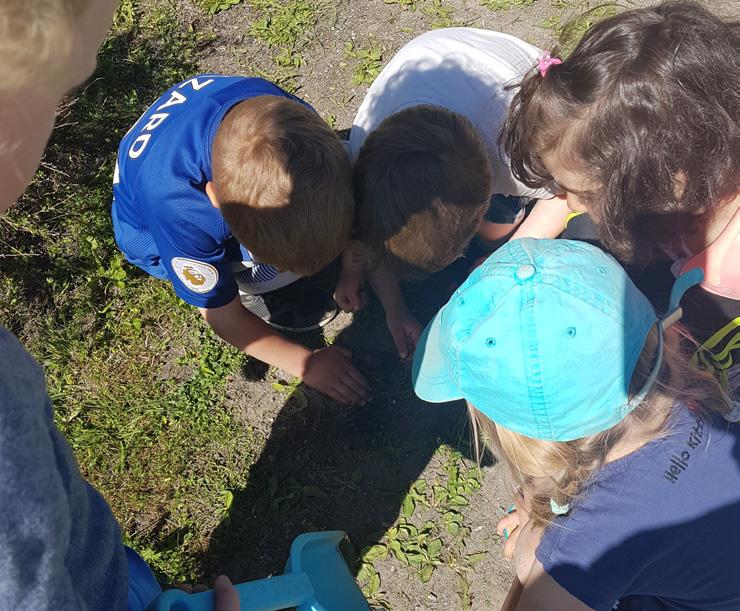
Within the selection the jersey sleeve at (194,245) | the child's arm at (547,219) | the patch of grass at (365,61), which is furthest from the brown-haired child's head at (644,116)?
the patch of grass at (365,61)

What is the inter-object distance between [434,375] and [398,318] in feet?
2.79

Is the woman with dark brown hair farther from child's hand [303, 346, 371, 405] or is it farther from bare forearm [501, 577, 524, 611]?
child's hand [303, 346, 371, 405]

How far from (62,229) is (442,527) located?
1.79 meters

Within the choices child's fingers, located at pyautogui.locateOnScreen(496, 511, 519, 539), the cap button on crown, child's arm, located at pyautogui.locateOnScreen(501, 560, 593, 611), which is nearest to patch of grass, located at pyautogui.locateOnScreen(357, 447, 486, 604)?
child's fingers, located at pyautogui.locateOnScreen(496, 511, 519, 539)

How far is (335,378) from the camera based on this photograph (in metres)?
2.29

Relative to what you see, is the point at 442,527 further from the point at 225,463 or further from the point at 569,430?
the point at 569,430

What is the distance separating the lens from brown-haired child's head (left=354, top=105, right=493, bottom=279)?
5.78 ft

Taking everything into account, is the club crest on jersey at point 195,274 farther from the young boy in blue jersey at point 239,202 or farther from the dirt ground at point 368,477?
the dirt ground at point 368,477

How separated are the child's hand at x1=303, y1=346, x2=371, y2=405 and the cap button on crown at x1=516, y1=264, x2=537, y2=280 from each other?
1.15 metres

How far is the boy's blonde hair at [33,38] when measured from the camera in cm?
67

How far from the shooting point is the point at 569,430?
1276 mm

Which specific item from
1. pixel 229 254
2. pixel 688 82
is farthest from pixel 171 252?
pixel 688 82

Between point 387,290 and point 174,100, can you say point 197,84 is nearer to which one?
point 174,100

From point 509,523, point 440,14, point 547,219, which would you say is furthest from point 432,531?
point 440,14
